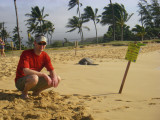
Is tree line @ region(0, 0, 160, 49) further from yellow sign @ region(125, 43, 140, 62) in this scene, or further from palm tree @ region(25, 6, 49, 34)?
yellow sign @ region(125, 43, 140, 62)

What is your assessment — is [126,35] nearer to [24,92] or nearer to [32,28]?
[32,28]

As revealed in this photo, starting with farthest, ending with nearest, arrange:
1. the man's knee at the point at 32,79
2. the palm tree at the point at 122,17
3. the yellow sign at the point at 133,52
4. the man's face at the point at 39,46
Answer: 1. the palm tree at the point at 122,17
2. the yellow sign at the point at 133,52
3. the man's face at the point at 39,46
4. the man's knee at the point at 32,79

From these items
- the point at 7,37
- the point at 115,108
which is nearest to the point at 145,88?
the point at 115,108

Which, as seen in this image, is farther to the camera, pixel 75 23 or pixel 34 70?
pixel 75 23

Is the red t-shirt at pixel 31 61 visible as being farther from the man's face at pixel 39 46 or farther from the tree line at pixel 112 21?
the tree line at pixel 112 21

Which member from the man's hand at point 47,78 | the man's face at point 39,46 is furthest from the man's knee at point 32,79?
the man's face at point 39,46

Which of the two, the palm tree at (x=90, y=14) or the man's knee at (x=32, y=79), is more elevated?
the palm tree at (x=90, y=14)

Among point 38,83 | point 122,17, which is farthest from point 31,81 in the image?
point 122,17

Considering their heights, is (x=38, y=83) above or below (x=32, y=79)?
below

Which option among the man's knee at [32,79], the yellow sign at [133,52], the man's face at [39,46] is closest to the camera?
the man's knee at [32,79]

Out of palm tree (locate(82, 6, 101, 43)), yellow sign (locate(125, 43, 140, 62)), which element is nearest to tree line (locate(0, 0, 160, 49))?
palm tree (locate(82, 6, 101, 43))

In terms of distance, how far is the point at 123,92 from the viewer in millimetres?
3973

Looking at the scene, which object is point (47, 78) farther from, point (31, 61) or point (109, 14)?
point (109, 14)

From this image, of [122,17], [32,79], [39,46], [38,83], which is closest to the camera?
[32,79]
